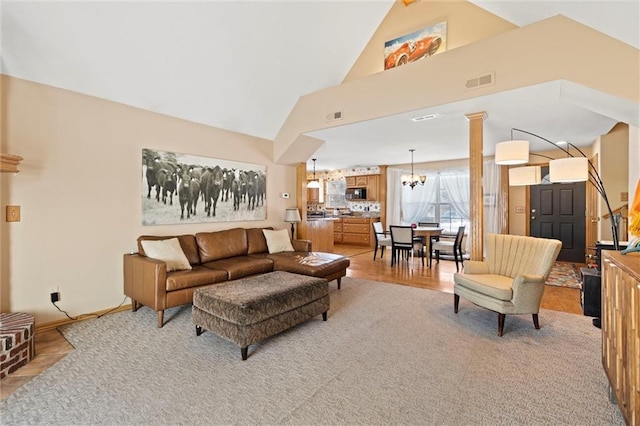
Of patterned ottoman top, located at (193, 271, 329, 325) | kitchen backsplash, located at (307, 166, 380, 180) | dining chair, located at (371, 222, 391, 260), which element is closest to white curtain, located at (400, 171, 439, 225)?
kitchen backsplash, located at (307, 166, 380, 180)

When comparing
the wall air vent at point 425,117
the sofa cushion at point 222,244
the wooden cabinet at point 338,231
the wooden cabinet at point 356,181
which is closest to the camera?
the wall air vent at point 425,117

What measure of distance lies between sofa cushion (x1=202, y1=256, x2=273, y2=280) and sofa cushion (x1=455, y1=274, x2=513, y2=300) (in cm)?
241

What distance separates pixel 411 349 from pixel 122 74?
4089 millimetres

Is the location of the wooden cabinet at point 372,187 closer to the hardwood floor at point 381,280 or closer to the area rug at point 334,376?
the hardwood floor at point 381,280

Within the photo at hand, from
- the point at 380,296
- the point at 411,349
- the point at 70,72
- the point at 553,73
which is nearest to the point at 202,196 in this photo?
the point at 70,72

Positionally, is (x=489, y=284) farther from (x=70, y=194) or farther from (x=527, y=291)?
(x=70, y=194)

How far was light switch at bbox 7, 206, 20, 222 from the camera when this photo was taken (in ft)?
9.18

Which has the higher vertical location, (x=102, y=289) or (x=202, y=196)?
(x=202, y=196)

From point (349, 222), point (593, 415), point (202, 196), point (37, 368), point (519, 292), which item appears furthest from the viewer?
point (349, 222)

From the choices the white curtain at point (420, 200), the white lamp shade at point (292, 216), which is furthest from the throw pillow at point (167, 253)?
the white curtain at point (420, 200)

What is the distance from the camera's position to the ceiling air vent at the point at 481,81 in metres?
3.16

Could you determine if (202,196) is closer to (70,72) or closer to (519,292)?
(70,72)

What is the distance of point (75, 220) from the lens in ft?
10.5

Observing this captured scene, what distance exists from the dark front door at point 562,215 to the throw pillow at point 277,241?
18.6 feet
